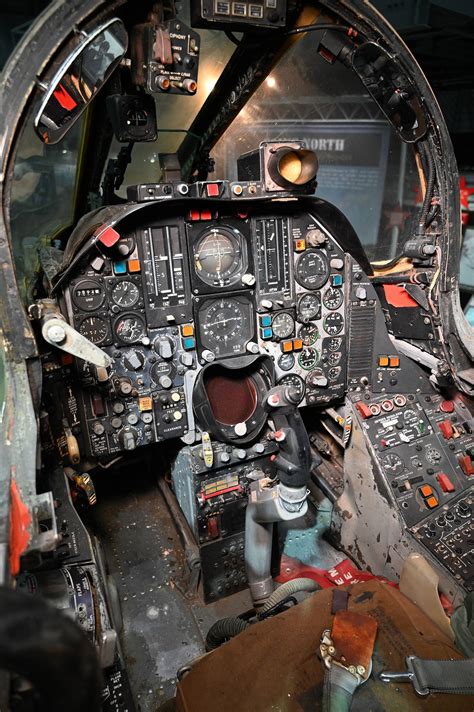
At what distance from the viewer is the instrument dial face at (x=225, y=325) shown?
3400 mm

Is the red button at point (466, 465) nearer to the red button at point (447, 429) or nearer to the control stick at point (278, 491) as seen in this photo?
the red button at point (447, 429)

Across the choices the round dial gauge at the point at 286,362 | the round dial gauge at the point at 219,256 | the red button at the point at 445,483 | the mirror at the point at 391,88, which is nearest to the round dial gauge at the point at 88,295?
the round dial gauge at the point at 219,256

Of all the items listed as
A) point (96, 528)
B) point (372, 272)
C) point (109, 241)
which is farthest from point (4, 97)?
point (96, 528)

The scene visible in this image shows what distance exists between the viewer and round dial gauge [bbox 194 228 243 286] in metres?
3.31

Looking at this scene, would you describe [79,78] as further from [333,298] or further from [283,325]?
[333,298]

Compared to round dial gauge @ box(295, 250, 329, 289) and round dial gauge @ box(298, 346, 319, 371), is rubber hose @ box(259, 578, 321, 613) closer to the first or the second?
round dial gauge @ box(298, 346, 319, 371)

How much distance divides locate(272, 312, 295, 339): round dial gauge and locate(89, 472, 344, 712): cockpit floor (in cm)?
188

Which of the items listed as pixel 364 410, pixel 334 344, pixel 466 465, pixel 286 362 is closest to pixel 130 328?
pixel 286 362

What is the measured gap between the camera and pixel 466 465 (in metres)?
3.65

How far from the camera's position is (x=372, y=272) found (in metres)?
3.81

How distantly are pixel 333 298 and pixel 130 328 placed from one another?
1563 millimetres

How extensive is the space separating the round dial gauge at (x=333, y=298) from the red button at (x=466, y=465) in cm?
149

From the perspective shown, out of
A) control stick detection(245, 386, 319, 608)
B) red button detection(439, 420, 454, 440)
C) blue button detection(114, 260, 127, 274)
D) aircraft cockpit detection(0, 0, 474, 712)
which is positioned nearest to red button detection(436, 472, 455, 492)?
aircraft cockpit detection(0, 0, 474, 712)

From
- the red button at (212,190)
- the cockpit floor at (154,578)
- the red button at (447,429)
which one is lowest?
the cockpit floor at (154,578)
